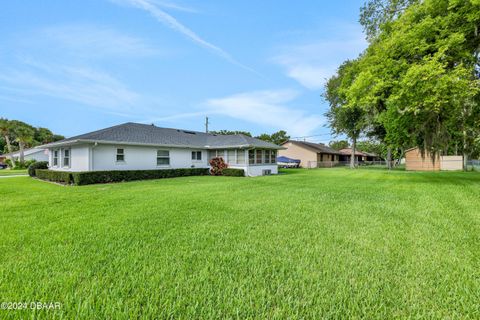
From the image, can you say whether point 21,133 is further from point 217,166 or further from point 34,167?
point 217,166

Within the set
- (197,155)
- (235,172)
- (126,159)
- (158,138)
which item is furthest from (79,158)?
(235,172)

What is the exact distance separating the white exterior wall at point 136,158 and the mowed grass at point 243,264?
32.0 ft

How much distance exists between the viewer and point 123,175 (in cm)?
1438

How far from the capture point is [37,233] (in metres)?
4.04

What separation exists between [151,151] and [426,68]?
646 inches

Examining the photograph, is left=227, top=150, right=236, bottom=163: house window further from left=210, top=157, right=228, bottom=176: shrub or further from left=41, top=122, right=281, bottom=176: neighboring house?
left=210, top=157, right=228, bottom=176: shrub

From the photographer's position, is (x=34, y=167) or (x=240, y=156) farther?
(x=240, y=156)

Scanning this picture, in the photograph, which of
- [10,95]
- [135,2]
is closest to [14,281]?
[135,2]

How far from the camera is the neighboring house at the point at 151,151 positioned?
14461 millimetres

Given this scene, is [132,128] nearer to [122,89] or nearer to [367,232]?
[122,89]

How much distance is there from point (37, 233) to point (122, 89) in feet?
64.9

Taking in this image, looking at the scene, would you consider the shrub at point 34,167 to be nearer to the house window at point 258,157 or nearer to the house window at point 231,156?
the house window at point 231,156

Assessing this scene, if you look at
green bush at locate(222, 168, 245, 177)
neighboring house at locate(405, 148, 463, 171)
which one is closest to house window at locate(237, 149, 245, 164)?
green bush at locate(222, 168, 245, 177)

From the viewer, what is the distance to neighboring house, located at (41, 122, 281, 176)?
14461 mm
